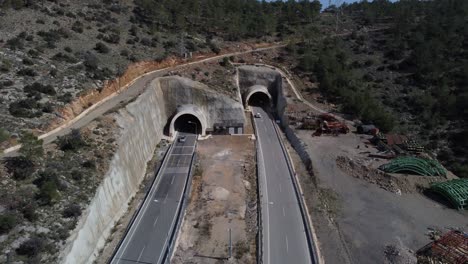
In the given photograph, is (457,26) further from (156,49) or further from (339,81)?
(156,49)

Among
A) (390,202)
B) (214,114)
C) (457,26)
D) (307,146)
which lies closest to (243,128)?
(214,114)

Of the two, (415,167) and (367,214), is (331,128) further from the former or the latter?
(367,214)

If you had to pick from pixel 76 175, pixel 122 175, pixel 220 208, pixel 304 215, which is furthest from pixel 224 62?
pixel 76 175

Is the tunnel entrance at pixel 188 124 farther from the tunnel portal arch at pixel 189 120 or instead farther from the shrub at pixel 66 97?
the shrub at pixel 66 97

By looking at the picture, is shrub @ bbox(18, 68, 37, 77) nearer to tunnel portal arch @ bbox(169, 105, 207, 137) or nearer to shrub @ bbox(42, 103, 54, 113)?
shrub @ bbox(42, 103, 54, 113)

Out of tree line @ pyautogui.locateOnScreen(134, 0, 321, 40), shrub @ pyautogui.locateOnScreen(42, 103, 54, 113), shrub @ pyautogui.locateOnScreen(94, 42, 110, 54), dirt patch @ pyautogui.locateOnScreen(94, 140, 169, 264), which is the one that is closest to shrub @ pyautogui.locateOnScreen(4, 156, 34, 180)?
dirt patch @ pyautogui.locateOnScreen(94, 140, 169, 264)

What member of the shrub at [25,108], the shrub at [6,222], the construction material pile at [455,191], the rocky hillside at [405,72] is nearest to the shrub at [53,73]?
the shrub at [25,108]
